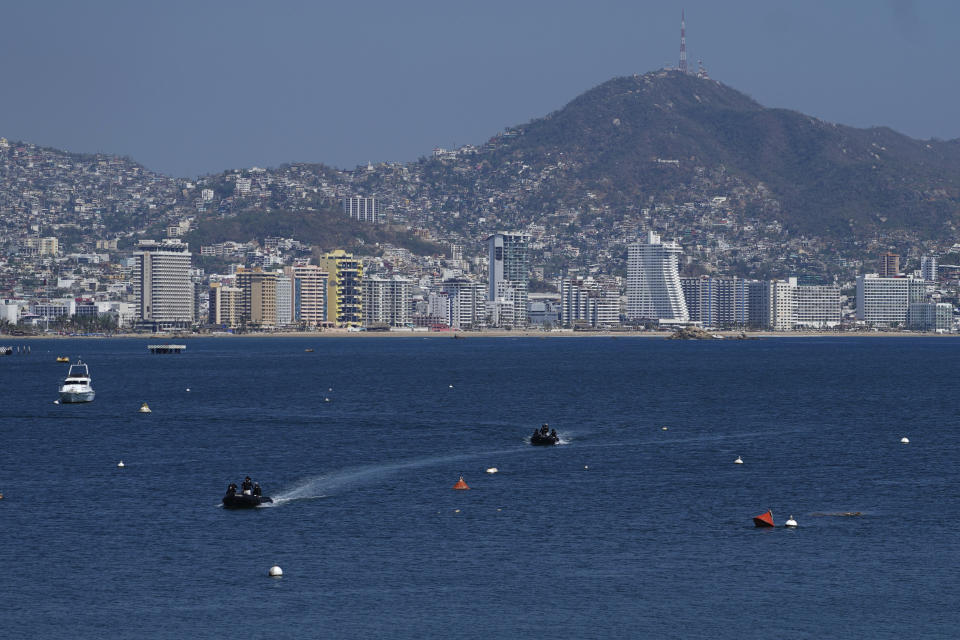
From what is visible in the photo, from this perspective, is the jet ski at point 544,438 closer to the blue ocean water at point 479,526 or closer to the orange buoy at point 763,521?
the blue ocean water at point 479,526

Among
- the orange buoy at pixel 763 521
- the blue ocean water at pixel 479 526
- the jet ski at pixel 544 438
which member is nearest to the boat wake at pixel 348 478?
the blue ocean water at pixel 479 526

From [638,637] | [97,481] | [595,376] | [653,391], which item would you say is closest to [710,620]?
[638,637]

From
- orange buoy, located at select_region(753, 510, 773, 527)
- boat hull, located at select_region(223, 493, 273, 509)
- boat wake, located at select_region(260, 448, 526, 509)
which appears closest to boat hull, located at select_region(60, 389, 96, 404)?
boat wake, located at select_region(260, 448, 526, 509)

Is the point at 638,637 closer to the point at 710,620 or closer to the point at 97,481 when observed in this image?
the point at 710,620

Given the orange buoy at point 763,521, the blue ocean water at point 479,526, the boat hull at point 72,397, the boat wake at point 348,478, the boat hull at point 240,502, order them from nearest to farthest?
the blue ocean water at point 479,526, the orange buoy at point 763,521, the boat hull at point 240,502, the boat wake at point 348,478, the boat hull at point 72,397

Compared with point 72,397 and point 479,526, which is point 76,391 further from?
point 479,526

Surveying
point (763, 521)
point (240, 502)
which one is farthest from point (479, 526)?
point (763, 521)

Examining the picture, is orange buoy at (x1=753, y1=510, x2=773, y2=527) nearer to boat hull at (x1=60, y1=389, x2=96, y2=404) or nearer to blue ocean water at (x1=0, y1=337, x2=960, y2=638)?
blue ocean water at (x1=0, y1=337, x2=960, y2=638)
